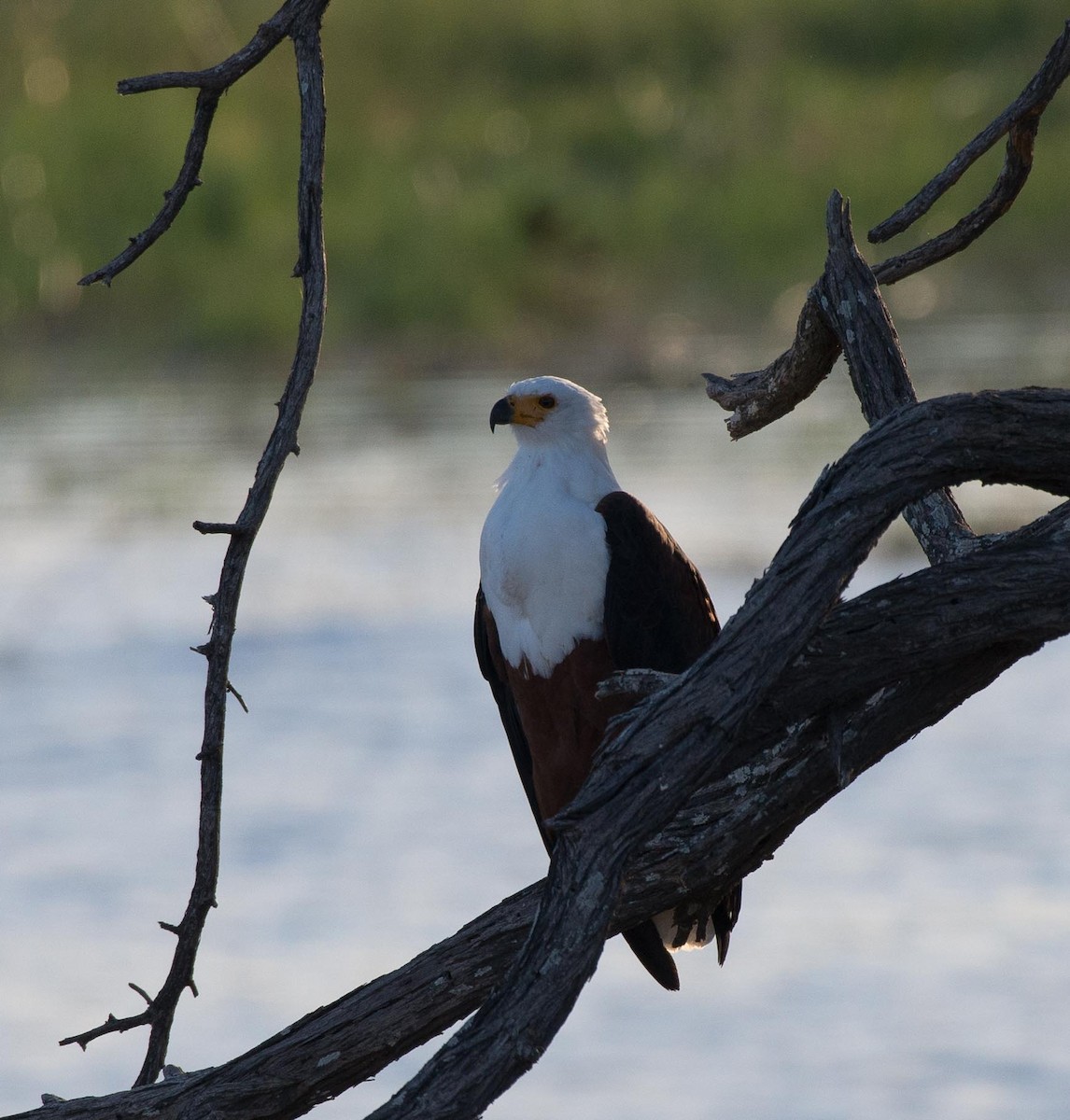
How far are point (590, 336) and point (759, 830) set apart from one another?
12281 mm

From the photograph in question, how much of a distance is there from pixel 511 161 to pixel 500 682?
13297 millimetres

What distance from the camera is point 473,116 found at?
17.2m

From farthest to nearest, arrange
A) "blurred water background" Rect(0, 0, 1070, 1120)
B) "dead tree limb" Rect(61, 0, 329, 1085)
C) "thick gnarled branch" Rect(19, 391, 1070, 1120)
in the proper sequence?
"blurred water background" Rect(0, 0, 1070, 1120) < "dead tree limb" Rect(61, 0, 329, 1085) < "thick gnarled branch" Rect(19, 391, 1070, 1120)

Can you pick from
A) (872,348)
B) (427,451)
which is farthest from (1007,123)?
(427,451)

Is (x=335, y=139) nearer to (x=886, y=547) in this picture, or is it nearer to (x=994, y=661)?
(x=886, y=547)

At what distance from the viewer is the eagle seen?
10.9 ft

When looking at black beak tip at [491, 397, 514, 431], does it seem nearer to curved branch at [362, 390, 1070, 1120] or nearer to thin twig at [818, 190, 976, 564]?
thin twig at [818, 190, 976, 564]

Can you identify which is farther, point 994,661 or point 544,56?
point 544,56

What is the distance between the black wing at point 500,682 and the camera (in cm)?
349

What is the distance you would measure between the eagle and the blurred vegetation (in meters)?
11.0

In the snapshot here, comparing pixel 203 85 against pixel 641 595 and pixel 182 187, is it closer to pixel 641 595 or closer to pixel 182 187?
pixel 182 187

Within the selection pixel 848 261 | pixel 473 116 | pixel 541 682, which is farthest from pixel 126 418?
pixel 848 261

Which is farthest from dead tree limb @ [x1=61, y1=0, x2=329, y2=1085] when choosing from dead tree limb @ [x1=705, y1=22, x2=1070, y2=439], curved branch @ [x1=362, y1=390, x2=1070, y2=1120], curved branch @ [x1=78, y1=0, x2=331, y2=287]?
dead tree limb @ [x1=705, y1=22, x2=1070, y2=439]

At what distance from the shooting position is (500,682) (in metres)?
3.60
